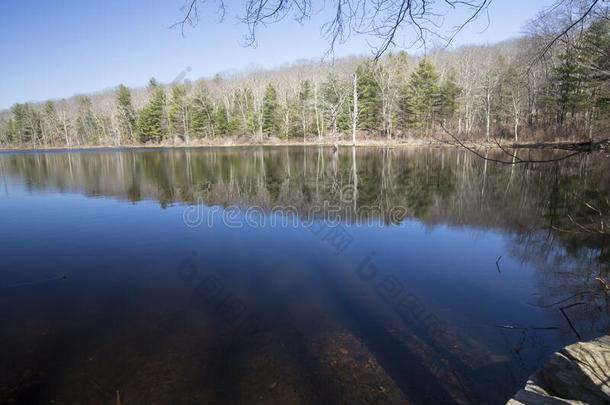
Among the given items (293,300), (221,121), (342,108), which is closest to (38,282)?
(293,300)

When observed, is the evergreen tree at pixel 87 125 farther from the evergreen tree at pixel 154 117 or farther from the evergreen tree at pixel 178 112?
the evergreen tree at pixel 178 112

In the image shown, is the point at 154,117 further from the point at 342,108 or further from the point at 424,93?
the point at 424,93

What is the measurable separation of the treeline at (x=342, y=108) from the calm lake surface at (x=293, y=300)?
23.4m

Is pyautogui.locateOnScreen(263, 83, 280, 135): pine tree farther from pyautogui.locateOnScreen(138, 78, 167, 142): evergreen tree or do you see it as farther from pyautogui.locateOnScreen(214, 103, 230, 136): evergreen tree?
pyautogui.locateOnScreen(138, 78, 167, 142): evergreen tree

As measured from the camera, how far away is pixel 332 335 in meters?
5.14

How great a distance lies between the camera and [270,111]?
61.0m

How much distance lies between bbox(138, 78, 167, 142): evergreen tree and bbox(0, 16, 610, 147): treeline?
0.63ft

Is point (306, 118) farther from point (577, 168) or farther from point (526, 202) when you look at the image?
point (526, 202)

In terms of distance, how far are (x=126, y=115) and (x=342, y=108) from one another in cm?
4758

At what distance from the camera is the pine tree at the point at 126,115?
233 ft

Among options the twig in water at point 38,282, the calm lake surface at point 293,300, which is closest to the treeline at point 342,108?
the calm lake surface at point 293,300

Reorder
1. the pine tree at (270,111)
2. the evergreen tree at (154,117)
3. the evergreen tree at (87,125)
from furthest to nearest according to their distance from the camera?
the evergreen tree at (87,125), the evergreen tree at (154,117), the pine tree at (270,111)

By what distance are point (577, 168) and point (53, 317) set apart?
1131 inches

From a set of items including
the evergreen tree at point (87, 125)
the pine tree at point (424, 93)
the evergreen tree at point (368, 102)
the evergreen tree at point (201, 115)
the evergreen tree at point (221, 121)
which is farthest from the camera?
the evergreen tree at point (87, 125)
